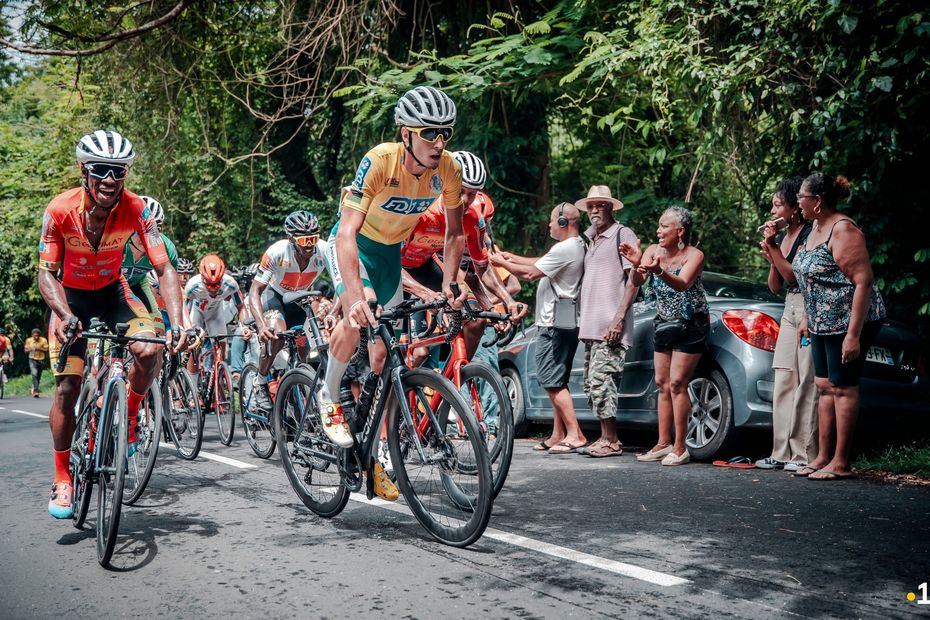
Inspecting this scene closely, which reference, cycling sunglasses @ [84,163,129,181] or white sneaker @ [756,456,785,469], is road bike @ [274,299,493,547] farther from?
white sneaker @ [756,456,785,469]

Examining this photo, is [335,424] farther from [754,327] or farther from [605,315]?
[754,327]

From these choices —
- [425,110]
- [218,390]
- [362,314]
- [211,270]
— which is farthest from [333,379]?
[211,270]

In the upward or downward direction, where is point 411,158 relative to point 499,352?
upward

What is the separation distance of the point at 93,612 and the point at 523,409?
6522mm

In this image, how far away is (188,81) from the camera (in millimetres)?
16203

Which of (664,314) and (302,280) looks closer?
(664,314)

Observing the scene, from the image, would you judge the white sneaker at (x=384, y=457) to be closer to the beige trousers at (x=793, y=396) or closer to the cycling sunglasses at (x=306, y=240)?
the beige trousers at (x=793, y=396)

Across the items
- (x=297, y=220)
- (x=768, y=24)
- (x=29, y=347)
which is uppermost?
(x=768, y=24)

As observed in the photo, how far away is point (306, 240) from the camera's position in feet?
29.9

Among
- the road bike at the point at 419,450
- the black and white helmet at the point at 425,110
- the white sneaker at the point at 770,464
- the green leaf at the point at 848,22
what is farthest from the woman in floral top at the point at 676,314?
the road bike at the point at 419,450

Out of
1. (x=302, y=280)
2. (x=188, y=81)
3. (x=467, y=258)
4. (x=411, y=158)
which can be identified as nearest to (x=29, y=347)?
(x=188, y=81)

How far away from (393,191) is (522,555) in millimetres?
2087

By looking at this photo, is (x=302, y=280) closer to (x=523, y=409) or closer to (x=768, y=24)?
(x=523, y=409)

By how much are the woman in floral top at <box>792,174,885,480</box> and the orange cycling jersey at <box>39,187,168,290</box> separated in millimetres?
4426
